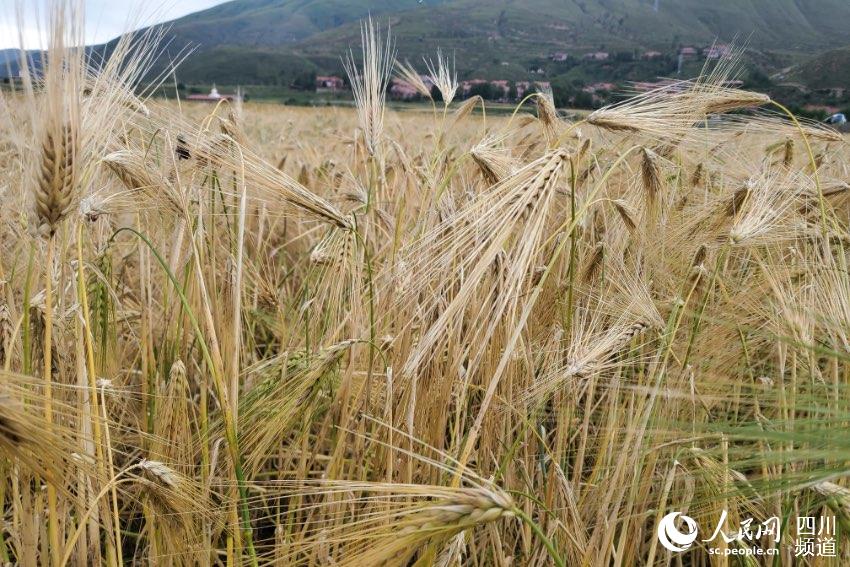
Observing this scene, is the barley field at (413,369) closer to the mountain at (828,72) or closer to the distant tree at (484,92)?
the distant tree at (484,92)

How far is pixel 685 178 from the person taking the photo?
228cm

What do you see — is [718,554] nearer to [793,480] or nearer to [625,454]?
[625,454]

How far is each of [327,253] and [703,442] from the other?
95 centimetres

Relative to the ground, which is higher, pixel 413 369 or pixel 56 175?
pixel 56 175

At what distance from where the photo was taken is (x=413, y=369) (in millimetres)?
911

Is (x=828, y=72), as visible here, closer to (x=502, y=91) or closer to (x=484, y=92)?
(x=502, y=91)

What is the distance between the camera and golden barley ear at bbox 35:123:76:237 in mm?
853

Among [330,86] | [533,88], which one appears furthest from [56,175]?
[330,86]

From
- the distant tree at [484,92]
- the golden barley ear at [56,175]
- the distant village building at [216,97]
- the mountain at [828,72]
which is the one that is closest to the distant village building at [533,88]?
the distant tree at [484,92]

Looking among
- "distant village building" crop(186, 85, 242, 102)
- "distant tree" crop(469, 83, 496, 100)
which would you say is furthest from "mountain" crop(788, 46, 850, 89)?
"distant village building" crop(186, 85, 242, 102)

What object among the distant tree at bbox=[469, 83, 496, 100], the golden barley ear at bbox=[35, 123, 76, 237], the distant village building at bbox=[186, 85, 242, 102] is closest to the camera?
the golden barley ear at bbox=[35, 123, 76, 237]

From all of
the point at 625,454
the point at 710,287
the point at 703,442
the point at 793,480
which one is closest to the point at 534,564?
the point at 625,454

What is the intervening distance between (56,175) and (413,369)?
57 centimetres

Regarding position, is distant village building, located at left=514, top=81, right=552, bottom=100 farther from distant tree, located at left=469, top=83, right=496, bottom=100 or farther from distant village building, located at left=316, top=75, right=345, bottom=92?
distant village building, located at left=316, top=75, right=345, bottom=92
